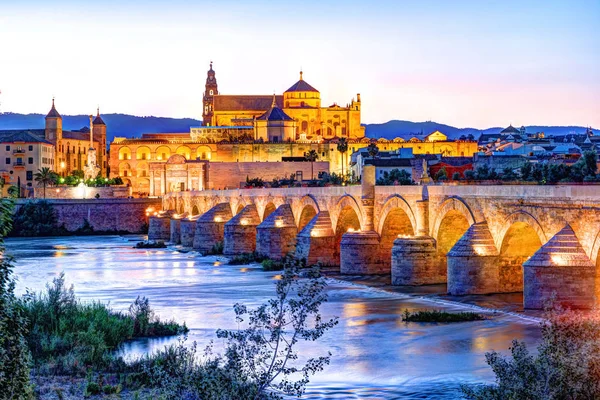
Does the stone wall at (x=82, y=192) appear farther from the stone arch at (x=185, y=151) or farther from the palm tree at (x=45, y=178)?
the stone arch at (x=185, y=151)

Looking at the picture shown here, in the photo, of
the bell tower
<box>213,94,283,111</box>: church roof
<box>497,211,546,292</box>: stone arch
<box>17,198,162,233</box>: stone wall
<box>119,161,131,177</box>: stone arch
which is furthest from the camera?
the bell tower

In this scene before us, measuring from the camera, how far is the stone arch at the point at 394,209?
97.2ft

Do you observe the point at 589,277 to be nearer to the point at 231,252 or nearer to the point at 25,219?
the point at 231,252

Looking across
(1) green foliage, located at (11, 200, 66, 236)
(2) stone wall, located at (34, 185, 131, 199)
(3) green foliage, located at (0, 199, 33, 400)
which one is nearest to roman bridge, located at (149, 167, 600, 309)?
(3) green foliage, located at (0, 199, 33, 400)

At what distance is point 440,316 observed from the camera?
71.8 feet

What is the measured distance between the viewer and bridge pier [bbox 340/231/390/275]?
31875 mm

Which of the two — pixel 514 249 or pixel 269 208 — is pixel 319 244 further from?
pixel 514 249

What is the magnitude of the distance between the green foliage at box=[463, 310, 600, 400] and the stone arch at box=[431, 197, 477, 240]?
13112 millimetres

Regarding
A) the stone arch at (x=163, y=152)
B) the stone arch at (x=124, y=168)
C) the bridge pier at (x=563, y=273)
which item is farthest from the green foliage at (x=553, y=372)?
the stone arch at (x=124, y=168)

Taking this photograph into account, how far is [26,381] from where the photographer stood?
9.91 metres

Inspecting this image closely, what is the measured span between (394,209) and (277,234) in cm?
939

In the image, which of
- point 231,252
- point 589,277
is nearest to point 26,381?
point 589,277

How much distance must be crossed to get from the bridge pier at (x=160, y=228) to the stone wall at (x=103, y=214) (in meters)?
9.49

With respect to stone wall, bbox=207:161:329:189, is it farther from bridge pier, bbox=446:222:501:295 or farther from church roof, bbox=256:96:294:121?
bridge pier, bbox=446:222:501:295
